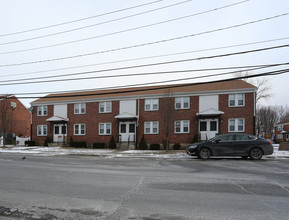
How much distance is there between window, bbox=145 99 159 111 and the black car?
450 inches

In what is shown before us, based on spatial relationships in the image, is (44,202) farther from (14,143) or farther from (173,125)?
(14,143)

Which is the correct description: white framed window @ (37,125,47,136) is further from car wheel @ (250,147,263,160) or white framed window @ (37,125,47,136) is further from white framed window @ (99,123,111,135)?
car wheel @ (250,147,263,160)

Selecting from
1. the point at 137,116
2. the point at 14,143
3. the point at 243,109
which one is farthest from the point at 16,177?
the point at 14,143

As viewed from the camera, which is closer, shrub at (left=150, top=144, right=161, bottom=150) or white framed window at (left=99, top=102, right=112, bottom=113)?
shrub at (left=150, top=144, right=161, bottom=150)

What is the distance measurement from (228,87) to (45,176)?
20323 millimetres

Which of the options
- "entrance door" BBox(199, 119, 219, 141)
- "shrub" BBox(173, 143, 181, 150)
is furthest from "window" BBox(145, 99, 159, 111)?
"entrance door" BBox(199, 119, 219, 141)

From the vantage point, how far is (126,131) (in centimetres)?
2619

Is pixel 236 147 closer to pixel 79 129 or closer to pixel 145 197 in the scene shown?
pixel 145 197

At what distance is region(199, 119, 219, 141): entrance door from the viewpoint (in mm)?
23344

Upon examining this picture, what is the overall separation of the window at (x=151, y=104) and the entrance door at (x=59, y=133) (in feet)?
36.0

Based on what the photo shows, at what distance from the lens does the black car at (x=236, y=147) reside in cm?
1365

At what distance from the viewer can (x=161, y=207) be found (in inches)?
193

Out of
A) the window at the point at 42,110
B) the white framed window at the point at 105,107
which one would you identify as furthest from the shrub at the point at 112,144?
the window at the point at 42,110

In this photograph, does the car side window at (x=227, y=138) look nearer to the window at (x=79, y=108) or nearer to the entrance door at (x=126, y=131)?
the entrance door at (x=126, y=131)
